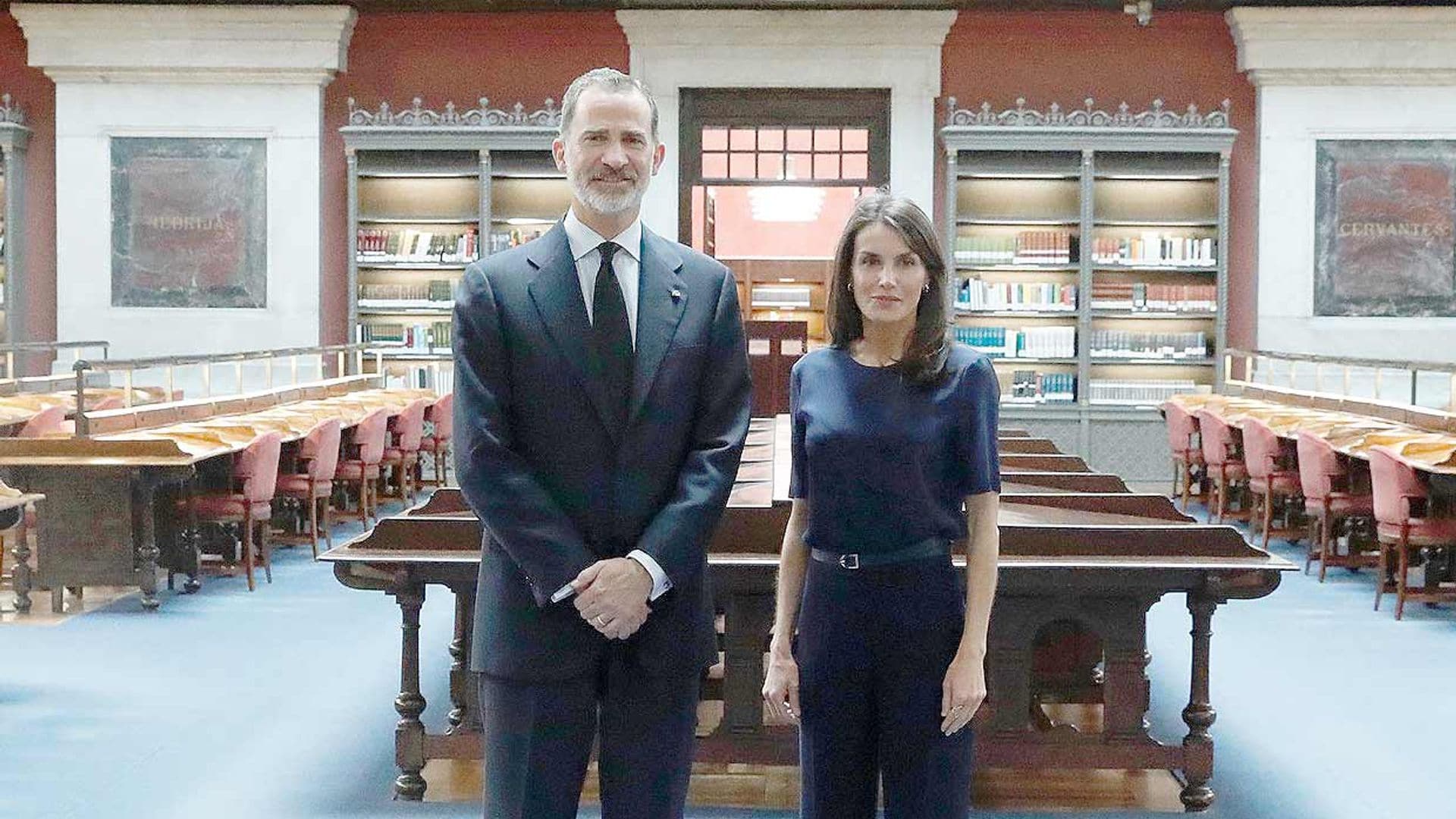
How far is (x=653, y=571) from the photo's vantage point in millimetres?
2129

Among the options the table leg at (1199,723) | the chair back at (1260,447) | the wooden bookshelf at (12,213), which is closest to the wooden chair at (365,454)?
the wooden bookshelf at (12,213)

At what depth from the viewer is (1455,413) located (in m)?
8.31

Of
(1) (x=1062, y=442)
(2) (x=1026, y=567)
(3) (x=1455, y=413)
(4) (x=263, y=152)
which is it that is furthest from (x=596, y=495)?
(4) (x=263, y=152)

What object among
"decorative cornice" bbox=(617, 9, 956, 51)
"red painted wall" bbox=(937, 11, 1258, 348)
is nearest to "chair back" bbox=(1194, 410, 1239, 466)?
"red painted wall" bbox=(937, 11, 1258, 348)

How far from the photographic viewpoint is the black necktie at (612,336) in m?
2.19

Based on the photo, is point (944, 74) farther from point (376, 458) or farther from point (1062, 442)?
point (376, 458)

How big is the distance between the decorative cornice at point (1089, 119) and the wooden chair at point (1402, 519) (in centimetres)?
565

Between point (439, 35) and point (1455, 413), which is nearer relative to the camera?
point (1455, 413)

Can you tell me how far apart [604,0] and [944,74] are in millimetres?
2792

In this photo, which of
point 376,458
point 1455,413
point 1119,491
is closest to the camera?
point 1119,491

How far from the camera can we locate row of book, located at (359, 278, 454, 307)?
1262 cm

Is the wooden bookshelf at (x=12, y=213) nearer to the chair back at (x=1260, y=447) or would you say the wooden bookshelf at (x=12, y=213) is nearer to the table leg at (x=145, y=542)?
the table leg at (x=145, y=542)

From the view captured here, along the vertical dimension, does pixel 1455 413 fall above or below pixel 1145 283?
below

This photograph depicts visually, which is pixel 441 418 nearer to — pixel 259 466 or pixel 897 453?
pixel 259 466
